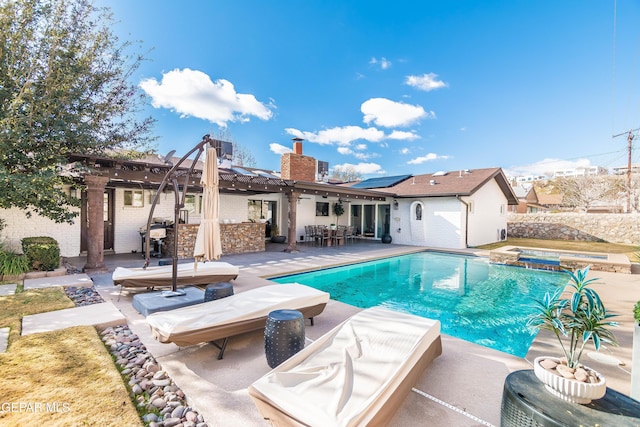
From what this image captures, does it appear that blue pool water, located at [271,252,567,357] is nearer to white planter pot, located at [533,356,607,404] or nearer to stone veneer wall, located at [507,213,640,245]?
white planter pot, located at [533,356,607,404]

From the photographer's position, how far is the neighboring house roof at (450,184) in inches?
575

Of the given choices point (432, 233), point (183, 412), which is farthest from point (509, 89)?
point (183, 412)

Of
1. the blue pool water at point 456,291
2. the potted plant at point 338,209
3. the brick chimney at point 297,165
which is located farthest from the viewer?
the potted plant at point 338,209

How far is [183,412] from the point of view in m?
2.47

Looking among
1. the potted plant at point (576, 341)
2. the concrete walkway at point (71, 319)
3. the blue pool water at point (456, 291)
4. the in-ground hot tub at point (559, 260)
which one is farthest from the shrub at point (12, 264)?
the in-ground hot tub at point (559, 260)

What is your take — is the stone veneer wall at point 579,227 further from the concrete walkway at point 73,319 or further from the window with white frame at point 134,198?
the concrete walkway at point 73,319

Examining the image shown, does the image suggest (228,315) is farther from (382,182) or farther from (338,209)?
(382,182)

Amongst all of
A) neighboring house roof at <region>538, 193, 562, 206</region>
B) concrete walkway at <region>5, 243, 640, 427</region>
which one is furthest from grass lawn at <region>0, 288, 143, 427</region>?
neighboring house roof at <region>538, 193, 562, 206</region>

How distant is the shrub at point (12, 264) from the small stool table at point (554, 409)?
9270 millimetres

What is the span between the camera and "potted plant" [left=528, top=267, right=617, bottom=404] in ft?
6.00

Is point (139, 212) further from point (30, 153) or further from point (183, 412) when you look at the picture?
point (183, 412)

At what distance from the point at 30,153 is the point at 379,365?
8.82m

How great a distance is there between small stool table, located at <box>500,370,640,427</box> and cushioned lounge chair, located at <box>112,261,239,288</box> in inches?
204

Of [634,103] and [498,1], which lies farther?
[634,103]
